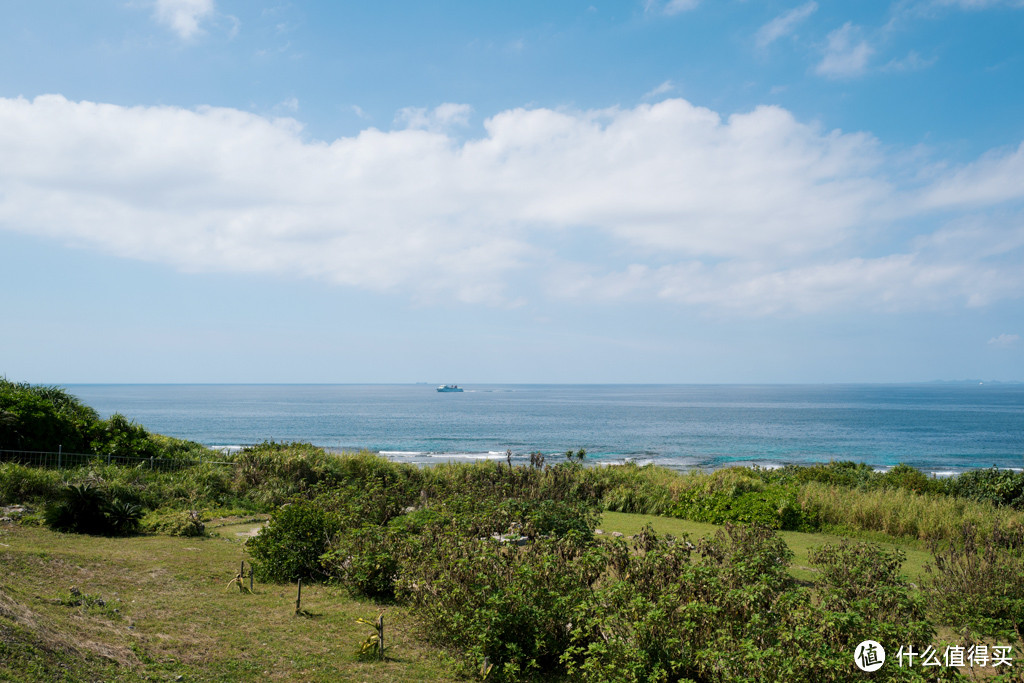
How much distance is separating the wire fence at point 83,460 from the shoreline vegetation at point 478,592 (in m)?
3.28

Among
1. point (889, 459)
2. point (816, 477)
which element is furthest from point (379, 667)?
point (889, 459)

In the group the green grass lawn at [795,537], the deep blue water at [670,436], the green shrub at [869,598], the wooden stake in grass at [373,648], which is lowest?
the deep blue water at [670,436]

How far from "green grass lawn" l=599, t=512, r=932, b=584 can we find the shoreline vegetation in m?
0.12

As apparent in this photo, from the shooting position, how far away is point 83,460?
17.6 metres

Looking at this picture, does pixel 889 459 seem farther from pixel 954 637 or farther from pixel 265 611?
pixel 265 611

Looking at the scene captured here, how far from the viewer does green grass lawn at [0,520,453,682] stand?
17.0ft

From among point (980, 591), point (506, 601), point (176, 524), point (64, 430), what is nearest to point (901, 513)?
point (980, 591)

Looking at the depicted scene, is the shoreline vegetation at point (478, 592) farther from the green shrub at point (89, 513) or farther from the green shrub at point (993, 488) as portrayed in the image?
the green shrub at point (993, 488)

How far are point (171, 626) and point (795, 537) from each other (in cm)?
1190

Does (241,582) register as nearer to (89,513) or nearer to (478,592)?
(478,592)

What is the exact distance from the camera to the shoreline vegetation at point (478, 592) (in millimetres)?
5117

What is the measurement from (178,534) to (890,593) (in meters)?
12.1

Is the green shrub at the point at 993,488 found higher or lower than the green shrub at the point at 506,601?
lower

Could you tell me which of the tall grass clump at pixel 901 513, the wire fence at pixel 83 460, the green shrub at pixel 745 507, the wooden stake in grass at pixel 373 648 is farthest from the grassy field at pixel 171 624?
the wire fence at pixel 83 460
